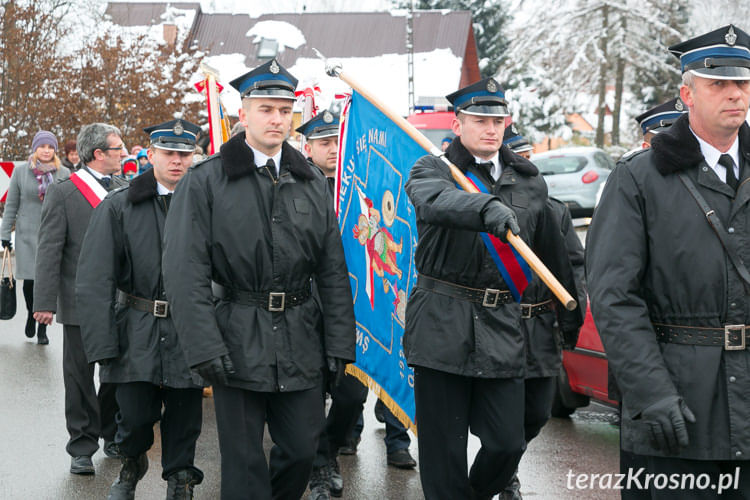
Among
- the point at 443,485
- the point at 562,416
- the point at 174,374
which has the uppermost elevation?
the point at 174,374

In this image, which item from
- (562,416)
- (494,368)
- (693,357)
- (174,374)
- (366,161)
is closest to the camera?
(693,357)

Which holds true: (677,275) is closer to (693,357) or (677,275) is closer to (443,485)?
(693,357)

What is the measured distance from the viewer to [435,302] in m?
Result: 5.09

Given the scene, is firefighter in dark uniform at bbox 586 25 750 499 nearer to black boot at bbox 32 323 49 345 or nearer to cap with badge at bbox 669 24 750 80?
cap with badge at bbox 669 24 750 80

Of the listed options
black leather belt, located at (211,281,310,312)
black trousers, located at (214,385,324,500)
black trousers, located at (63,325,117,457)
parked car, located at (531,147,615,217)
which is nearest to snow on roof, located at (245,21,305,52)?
parked car, located at (531,147,615,217)

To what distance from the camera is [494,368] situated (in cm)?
498

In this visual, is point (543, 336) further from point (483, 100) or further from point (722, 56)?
point (722, 56)

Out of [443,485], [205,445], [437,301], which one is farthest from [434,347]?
[205,445]

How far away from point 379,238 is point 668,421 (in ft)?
9.12

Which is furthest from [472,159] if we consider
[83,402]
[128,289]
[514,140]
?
[83,402]

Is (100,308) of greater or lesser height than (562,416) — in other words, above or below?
above

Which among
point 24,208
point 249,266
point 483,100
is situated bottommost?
point 24,208

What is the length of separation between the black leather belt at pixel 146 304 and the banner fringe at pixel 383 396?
1249 millimetres

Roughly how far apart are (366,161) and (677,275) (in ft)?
9.34
